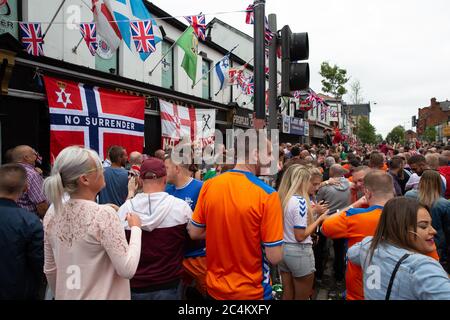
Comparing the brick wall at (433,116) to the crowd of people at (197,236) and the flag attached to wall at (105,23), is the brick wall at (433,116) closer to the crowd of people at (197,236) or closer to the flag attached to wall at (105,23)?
the flag attached to wall at (105,23)

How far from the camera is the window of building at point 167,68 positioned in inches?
473

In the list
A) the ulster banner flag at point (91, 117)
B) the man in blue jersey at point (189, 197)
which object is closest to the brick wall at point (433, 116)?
the ulster banner flag at point (91, 117)

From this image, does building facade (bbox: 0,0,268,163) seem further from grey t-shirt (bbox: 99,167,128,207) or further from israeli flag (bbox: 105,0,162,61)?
grey t-shirt (bbox: 99,167,128,207)

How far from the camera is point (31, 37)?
676 centimetres

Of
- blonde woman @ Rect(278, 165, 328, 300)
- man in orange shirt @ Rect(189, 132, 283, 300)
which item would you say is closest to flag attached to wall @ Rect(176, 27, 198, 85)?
blonde woman @ Rect(278, 165, 328, 300)

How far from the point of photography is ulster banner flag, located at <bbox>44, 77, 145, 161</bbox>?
731cm

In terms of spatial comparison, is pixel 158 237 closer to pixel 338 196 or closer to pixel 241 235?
pixel 241 235

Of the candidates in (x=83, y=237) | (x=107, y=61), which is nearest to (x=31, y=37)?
(x=107, y=61)

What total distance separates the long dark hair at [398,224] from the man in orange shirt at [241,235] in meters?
0.68

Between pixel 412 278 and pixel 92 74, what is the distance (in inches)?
336

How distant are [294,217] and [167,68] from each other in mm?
10061

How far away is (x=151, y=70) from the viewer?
36.4 ft
